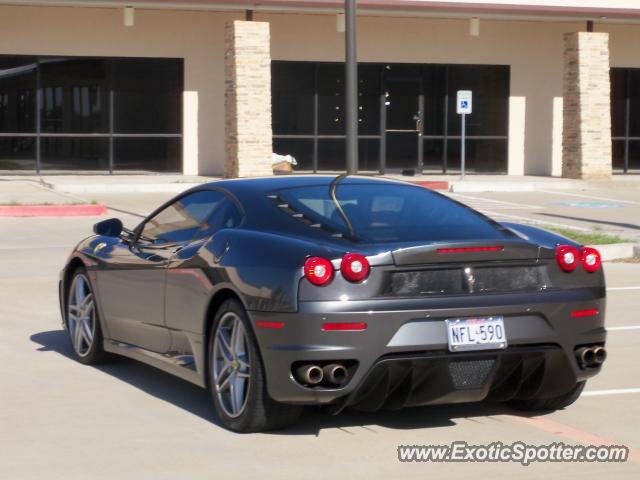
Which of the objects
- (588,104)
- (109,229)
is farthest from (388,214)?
(588,104)

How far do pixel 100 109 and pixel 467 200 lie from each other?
1019 cm

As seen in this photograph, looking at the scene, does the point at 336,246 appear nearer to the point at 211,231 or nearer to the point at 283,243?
the point at 283,243

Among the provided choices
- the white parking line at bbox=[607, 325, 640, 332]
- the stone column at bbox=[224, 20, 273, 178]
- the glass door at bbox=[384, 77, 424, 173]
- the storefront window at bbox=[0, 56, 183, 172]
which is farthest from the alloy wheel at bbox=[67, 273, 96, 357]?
the glass door at bbox=[384, 77, 424, 173]

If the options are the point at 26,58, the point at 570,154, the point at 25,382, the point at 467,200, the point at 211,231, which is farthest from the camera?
the point at 570,154

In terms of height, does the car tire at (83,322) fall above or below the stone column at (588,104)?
below

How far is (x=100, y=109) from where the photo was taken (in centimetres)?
3253

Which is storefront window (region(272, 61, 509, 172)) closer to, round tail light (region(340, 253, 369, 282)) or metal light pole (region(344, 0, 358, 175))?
metal light pole (region(344, 0, 358, 175))

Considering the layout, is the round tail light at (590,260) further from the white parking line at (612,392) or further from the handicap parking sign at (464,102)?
the handicap parking sign at (464,102)

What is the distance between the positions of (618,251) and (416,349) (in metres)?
10.5

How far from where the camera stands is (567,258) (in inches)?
279

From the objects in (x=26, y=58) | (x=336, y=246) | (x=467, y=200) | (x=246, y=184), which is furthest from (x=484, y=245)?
(x=26, y=58)

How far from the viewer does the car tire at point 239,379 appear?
22.3 ft

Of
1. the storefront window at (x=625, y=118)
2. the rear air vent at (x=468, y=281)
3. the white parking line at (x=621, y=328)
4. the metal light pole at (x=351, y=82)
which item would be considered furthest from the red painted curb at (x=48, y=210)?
the storefront window at (x=625, y=118)

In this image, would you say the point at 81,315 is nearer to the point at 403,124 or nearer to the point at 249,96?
the point at 249,96
